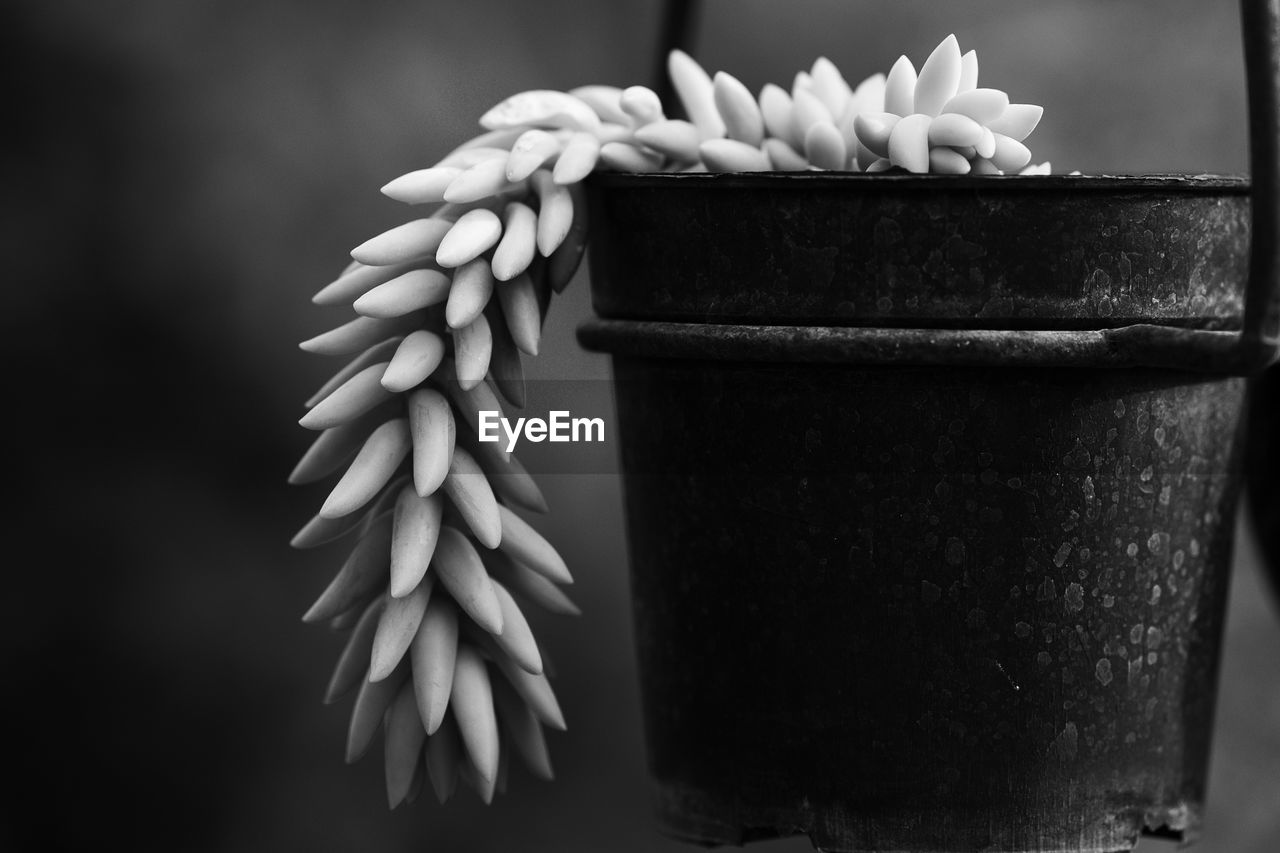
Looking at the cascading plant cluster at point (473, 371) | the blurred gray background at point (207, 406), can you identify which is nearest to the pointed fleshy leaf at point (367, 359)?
the cascading plant cluster at point (473, 371)

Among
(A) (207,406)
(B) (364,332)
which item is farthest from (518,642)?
(A) (207,406)

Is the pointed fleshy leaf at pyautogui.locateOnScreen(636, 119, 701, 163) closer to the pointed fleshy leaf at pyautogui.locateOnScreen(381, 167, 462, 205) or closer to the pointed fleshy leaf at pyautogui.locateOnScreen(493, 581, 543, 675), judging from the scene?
the pointed fleshy leaf at pyautogui.locateOnScreen(381, 167, 462, 205)

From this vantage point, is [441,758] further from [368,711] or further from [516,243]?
[516,243]

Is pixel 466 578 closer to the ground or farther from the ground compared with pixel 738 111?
closer to the ground

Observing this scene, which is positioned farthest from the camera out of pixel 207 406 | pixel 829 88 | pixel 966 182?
pixel 207 406

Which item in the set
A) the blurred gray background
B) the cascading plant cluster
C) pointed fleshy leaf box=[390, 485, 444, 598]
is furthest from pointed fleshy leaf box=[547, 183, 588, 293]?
the blurred gray background

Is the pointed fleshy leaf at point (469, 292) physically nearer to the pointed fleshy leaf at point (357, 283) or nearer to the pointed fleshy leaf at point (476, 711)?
the pointed fleshy leaf at point (357, 283)
